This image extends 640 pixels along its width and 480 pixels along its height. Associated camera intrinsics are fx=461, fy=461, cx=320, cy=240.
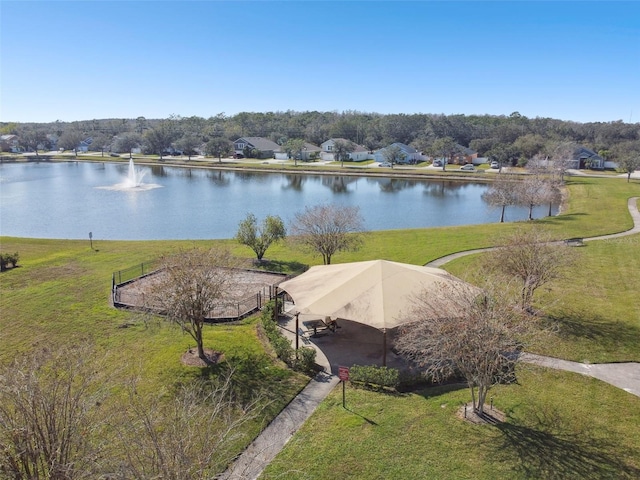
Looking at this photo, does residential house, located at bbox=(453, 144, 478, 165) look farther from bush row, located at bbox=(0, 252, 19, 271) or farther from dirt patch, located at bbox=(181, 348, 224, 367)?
dirt patch, located at bbox=(181, 348, 224, 367)

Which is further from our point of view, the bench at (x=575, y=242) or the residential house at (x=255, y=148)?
the residential house at (x=255, y=148)

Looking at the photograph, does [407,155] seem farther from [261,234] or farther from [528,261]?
[528,261]

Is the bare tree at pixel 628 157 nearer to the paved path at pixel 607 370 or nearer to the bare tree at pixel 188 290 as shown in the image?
the paved path at pixel 607 370

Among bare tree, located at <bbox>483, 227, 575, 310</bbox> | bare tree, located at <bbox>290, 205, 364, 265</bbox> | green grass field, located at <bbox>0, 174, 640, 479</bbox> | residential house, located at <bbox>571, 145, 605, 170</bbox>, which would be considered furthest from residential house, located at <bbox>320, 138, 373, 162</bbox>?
bare tree, located at <bbox>483, 227, 575, 310</bbox>

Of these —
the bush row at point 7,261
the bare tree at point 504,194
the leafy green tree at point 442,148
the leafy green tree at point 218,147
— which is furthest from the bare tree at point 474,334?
the leafy green tree at point 218,147

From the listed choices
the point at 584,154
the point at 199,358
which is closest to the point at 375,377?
the point at 199,358

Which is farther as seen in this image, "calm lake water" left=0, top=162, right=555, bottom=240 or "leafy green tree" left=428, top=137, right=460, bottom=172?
"leafy green tree" left=428, top=137, right=460, bottom=172
